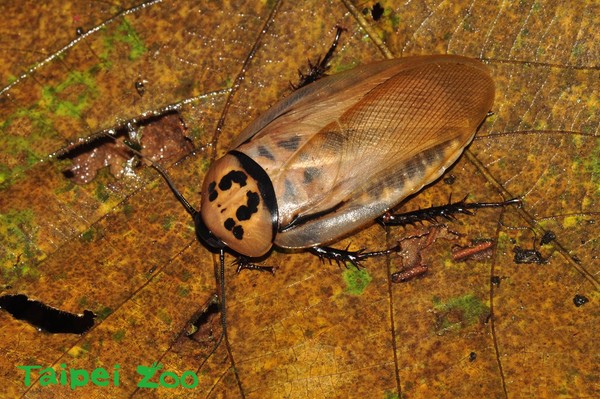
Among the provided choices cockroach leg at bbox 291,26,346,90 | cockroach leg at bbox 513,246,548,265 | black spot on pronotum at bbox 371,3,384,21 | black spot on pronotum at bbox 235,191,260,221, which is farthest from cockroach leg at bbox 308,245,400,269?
black spot on pronotum at bbox 371,3,384,21

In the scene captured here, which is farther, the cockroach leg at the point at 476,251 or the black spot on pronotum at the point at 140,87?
the black spot on pronotum at the point at 140,87

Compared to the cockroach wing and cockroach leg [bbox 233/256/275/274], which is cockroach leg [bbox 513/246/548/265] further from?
cockroach leg [bbox 233/256/275/274]

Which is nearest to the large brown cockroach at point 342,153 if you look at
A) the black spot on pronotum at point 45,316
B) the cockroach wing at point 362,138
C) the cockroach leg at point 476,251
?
the cockroach wing at point 362,138

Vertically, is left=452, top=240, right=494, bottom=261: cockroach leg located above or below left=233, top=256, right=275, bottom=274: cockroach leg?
below

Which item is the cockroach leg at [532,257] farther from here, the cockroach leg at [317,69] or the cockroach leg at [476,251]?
the cockroach leg at [317,69]

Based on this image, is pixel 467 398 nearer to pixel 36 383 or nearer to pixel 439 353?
pixel 439 353

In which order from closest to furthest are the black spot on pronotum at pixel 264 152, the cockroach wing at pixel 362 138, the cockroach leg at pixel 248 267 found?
1. the cockroach wing at pixel 362 138
2. the black spot on pronotum at pixel 264 152
3. the cockroach leg at pixel 248 267
